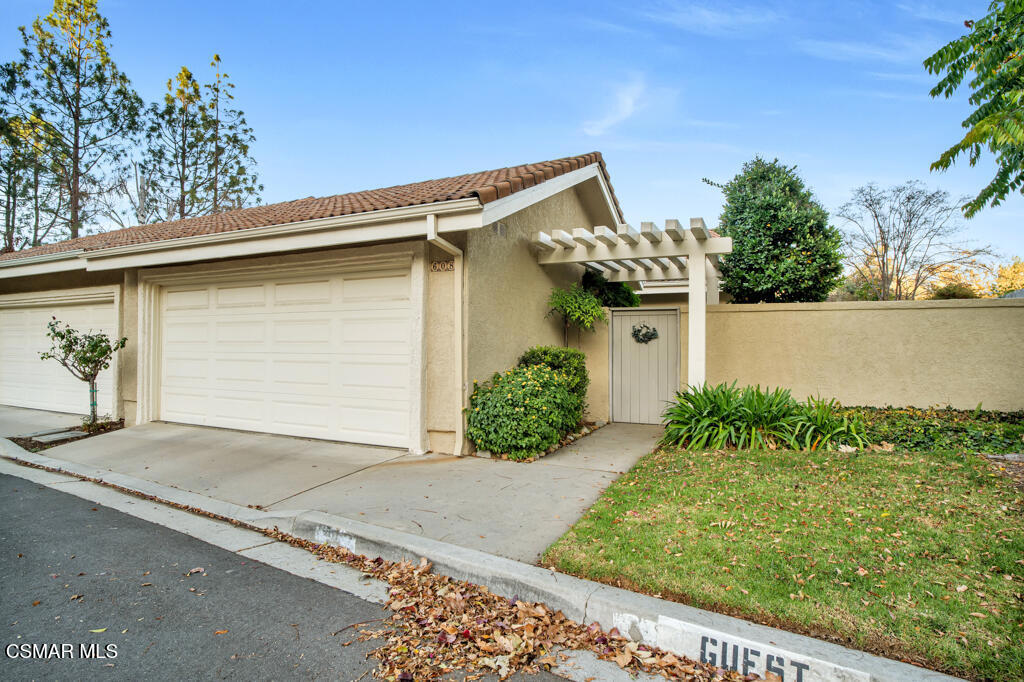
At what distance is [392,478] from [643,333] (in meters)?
5.47

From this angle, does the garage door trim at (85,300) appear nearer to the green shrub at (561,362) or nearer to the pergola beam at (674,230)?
the green shrub at (561,362)

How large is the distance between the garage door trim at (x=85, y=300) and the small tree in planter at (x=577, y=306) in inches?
310

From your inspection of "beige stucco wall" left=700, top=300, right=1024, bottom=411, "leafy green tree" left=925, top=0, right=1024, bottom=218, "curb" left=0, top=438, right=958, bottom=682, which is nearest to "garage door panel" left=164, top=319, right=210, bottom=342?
"curb" left=0, top=438, right=958, bottom=682

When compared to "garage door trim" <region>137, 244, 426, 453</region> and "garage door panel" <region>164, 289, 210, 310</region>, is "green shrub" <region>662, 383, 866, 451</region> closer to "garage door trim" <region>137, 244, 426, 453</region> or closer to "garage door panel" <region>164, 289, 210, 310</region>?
"garage door trim" <region>137, 244, 426, 453</region>

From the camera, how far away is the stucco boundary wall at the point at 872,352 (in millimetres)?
7648

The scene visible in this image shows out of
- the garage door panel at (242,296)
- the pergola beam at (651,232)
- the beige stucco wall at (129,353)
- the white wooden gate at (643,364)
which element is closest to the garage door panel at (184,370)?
the beige stucco wall at (129,353)

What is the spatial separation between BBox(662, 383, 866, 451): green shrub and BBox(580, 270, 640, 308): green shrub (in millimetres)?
3749

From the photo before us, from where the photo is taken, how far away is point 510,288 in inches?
304

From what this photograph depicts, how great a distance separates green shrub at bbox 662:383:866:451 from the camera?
243 inches

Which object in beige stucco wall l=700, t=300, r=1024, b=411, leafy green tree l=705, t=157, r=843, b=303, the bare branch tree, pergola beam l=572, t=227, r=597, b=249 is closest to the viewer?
beige stucco wall l=700, t=300, r=1024, b=411

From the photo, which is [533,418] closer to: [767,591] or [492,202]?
[492,202]

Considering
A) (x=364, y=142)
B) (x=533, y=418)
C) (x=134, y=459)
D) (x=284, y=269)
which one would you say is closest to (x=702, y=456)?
(x=533, y=418)

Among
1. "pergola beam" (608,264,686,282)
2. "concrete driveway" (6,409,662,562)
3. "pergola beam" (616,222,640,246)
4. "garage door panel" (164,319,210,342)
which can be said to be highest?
"pergola beam" (616,222,640,246)

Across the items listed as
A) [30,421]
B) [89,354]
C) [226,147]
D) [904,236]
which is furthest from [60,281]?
[904,236]
